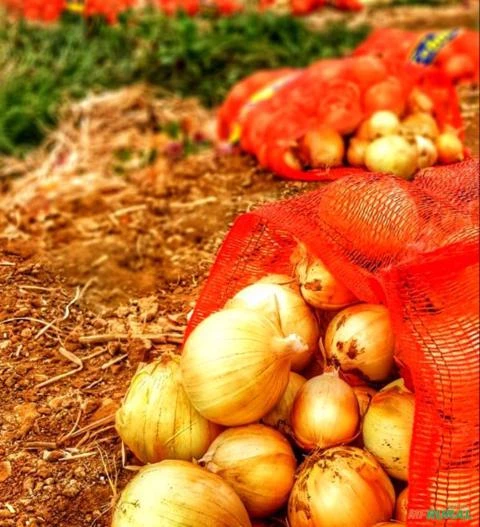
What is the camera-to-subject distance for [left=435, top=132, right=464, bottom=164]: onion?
343cm

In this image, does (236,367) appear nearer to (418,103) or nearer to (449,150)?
(449,150)

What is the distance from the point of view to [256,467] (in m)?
1.68

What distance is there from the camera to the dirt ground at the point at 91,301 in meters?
1.97

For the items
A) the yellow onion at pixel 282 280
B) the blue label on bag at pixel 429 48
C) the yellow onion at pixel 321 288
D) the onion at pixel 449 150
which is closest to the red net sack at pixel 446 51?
the blue label on bag at pixel 429 48

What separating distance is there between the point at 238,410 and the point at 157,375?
0.76 feet

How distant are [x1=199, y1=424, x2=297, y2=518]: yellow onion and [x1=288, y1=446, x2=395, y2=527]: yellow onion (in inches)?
2.2

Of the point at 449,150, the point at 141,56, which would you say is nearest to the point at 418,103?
the point at 449,150

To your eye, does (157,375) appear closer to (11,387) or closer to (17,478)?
(17,478)

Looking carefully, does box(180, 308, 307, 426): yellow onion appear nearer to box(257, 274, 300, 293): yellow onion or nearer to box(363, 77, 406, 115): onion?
box(257, 274, 300, 293): yellow onion

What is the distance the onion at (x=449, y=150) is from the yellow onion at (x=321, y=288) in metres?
1.70

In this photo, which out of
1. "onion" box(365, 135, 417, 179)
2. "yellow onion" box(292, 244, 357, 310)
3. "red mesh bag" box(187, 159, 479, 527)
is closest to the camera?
"red mesh bag" box(187, 159, 479, 527)

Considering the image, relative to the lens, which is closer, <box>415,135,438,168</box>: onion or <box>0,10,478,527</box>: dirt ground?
<box>0,10,478,527</box>: dirt ground

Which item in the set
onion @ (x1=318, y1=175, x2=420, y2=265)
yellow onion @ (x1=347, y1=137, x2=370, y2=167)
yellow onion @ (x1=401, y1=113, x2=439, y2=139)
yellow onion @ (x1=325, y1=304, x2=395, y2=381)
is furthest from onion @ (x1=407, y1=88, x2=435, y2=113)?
yellow onion @ (x1=325, y1=304, x2=395, y2=381)

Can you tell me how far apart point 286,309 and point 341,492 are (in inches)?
19.4
